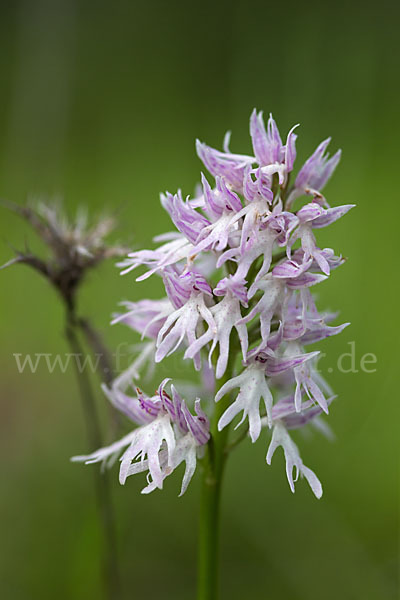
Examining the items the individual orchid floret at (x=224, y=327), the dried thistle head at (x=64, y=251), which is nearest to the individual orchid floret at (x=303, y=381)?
the individual orchid floret at (x=224, y=327)

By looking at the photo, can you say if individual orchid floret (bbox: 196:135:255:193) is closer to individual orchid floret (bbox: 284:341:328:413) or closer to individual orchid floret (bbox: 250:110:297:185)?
individual orchid floret (bbox: 250:110:297:185)

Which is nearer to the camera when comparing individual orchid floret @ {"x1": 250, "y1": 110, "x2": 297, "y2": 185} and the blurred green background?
individual orchid floret @ {"x1": 250, "y1": 110, "x2": 297, "y2": 185}

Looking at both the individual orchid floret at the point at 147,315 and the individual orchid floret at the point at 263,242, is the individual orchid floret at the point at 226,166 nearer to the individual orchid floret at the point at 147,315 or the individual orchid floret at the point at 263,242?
the individual orchid floret at the point at 263,242

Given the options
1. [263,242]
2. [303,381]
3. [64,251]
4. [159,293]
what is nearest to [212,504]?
[303,381]

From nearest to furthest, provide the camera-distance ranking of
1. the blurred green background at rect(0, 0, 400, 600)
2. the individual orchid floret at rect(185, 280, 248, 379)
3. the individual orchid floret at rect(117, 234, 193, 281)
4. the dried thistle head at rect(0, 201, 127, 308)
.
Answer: the individual orchid floret at rect(185, 280, 248, 379) < the individual orchid floret at rect(117, 234, 193, 281) < the dried thistle head at rect(0, 201, 127, 308) < the blurred green background at rect(0, 0, 400, 600)

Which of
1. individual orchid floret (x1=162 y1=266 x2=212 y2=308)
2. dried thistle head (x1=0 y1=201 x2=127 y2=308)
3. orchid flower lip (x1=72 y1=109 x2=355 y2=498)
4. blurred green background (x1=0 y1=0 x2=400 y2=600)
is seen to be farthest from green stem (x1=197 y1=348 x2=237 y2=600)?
blurred green background (x1=0 y1=0 x2=400 y2=600)

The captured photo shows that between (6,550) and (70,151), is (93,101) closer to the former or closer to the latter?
(70,151)
